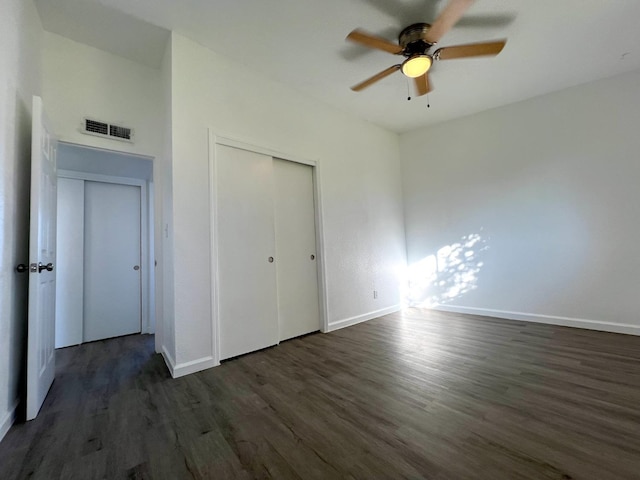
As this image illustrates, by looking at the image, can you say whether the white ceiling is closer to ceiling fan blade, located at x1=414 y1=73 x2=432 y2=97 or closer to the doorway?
ceiling fan blade, located at x1=414 y1=73 x2=432 y2=97

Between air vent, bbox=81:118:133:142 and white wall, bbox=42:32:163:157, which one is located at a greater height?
white wall, bbox=42:32:163:157

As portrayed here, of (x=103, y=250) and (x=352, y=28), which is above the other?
(x=352, y=28)

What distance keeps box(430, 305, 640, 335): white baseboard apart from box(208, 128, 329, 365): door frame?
7.13 feet

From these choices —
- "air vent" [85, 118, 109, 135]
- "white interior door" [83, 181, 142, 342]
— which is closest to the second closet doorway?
"air vent" [85, 118, 109, 135]

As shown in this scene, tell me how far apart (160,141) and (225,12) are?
57.1 inches

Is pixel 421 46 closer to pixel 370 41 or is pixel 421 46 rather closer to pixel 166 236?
pixel 370 41

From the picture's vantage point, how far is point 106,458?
1.36 m

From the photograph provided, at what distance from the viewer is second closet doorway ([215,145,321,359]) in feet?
8.68

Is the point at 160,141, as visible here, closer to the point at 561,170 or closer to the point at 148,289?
the point at 148,289

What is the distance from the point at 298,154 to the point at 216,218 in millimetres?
1331

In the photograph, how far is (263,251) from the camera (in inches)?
115

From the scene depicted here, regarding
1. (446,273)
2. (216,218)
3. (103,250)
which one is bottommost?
(446,273)

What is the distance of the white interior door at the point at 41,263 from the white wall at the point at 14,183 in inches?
3.8

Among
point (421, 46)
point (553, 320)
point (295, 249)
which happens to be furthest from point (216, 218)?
point (553, 320)
